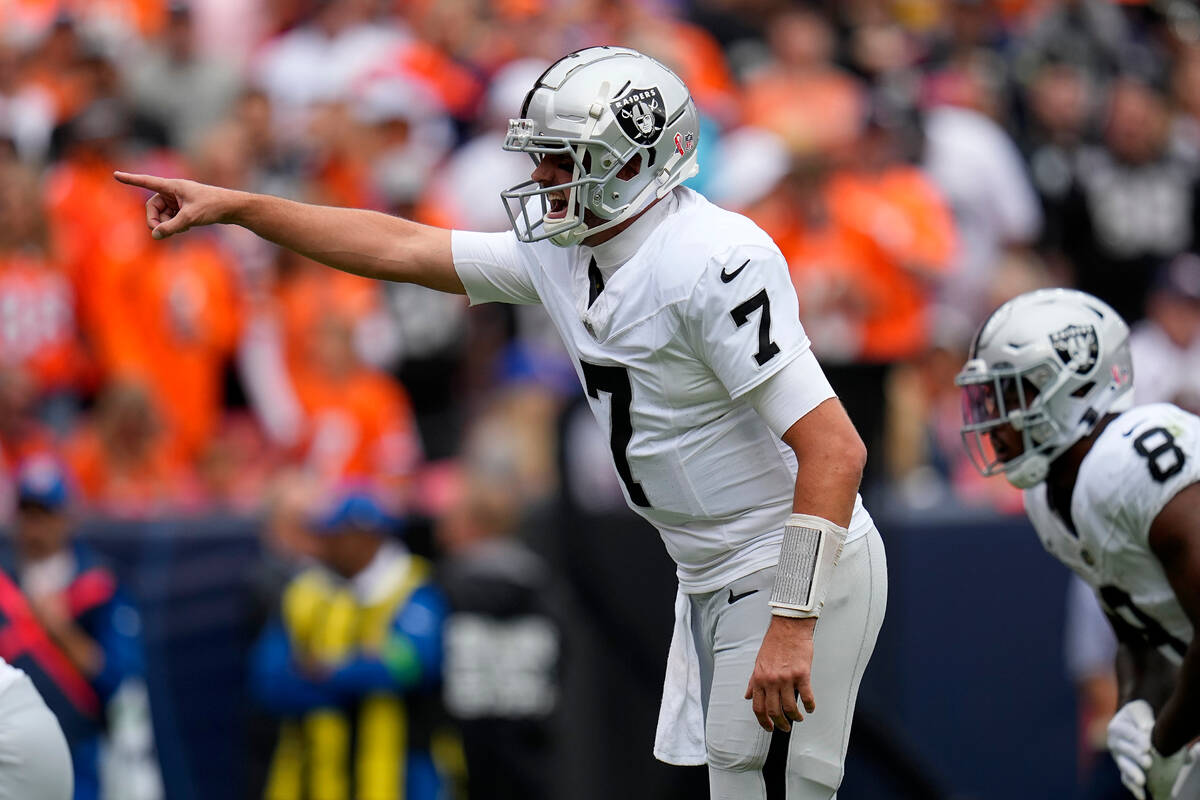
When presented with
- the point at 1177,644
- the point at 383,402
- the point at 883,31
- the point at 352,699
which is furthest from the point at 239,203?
the point at 883,31

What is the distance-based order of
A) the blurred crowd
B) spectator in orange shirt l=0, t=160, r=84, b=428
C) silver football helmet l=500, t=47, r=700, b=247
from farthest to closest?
spectator in orange shirt l=0, t=160, r=84, b=428
the blurred crowd
silver football helmet l=500, t=47, r=700, b=247

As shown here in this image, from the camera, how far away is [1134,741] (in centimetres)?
493

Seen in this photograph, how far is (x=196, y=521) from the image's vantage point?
8633mm

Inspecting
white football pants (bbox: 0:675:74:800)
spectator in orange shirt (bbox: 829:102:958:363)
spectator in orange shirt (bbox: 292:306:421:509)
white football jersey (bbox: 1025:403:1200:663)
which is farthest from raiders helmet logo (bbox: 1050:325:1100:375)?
spectator in orange shirt (bbox: 292:306:421:509)

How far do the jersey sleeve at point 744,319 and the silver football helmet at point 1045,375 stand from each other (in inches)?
44.4

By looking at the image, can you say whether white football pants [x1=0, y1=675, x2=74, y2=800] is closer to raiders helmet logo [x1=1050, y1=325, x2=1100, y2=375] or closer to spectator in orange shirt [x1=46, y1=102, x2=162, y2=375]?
raiders helmet logo [x1=1050, y1=325, x2=1100, y2=375]

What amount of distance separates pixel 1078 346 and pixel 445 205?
5743 millimetres

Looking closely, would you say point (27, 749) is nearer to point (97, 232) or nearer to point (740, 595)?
point (740, 595)

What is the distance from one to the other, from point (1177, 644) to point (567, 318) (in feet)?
6.08

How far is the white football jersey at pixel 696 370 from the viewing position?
407cm

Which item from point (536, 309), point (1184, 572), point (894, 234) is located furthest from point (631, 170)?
point (894, 234)

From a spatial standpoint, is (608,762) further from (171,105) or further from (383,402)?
(171,105)

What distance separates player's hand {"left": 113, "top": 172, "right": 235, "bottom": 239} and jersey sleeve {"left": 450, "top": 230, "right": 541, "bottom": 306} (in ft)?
1.87

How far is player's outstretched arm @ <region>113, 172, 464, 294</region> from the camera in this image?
4.29 metres
